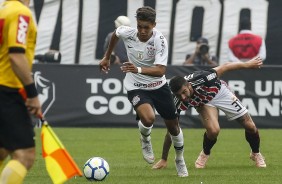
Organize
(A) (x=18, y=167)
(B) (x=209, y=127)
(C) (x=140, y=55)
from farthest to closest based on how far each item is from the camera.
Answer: (B) (x=209, y=127), (C) (x=140, y=55), (A) (x=18, y=167)

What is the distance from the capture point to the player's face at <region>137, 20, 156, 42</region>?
481 inches

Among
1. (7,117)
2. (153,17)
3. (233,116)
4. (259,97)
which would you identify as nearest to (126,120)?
(259,97)

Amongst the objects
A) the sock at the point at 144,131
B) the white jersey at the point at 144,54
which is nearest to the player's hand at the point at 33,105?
the white jersey at the point at 144,54

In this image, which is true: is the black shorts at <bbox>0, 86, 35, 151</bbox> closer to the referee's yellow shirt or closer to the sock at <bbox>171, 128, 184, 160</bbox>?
the referee's yellow shirt

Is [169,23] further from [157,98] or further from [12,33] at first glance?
[12,33]

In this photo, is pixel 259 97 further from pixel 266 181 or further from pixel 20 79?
pixel 20 79

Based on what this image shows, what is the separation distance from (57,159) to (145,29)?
4.20 meters

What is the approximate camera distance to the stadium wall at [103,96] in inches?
828

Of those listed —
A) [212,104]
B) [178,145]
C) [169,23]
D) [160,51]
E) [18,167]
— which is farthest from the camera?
[169,23]

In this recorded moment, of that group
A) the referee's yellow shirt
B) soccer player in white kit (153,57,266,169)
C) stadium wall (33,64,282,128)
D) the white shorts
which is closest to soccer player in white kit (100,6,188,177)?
soccer player in white kit (153,57,266,169)

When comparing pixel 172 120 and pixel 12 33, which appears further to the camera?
pixel 172 120

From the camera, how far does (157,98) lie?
1270 cm

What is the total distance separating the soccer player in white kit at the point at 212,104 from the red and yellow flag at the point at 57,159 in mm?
4704

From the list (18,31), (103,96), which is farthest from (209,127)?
(103,96)
